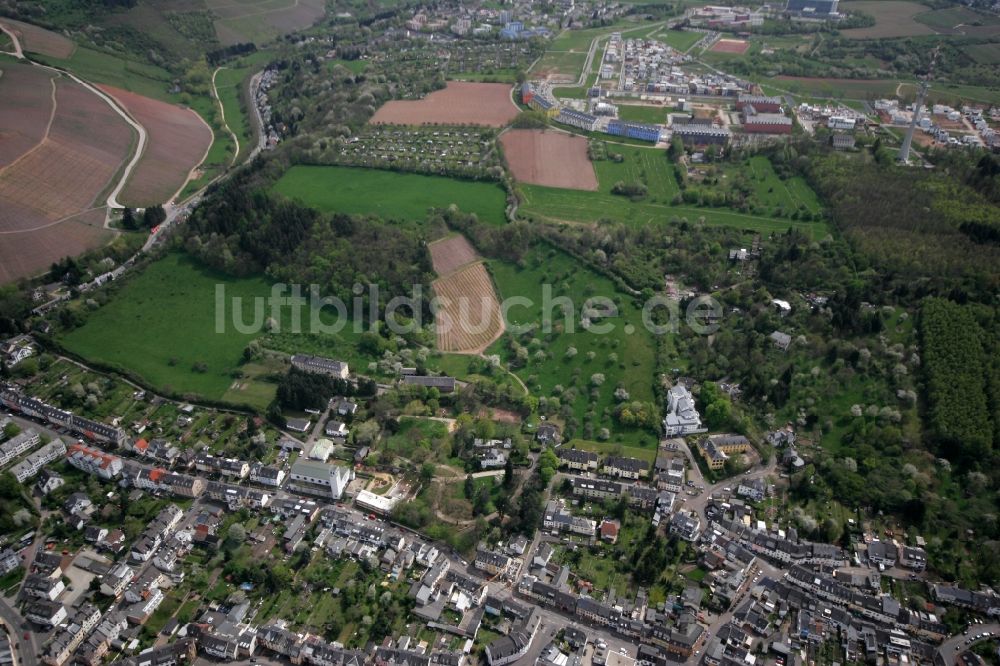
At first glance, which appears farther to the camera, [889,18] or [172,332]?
[889,18]

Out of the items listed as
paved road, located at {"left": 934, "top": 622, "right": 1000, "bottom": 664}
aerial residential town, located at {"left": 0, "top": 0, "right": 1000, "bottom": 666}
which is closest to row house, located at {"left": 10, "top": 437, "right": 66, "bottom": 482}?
aerial residential town, located at {"left": 0, "top": 0, "right": 1000, "bottom": 666}

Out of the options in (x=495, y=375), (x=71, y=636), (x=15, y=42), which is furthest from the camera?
(x=15, y=42)

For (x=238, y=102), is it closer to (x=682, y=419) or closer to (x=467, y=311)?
(x=467, y=311)

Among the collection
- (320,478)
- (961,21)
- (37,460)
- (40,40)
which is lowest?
(320,478)

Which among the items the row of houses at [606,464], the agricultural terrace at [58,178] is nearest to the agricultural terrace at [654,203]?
the row of houses at [606,464]

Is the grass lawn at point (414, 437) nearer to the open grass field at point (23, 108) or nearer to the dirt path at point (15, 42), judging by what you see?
the open grass field at point (23, 108)

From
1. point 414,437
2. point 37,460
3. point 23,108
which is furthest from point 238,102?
point 414,437

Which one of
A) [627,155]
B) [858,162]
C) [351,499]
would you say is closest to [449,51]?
[627,155]
